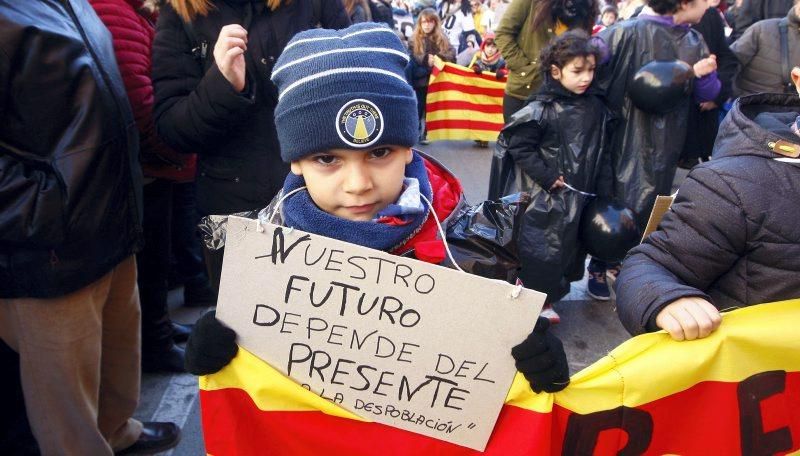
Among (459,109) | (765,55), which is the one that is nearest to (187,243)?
(765,55)

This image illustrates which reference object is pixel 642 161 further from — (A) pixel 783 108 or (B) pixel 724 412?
(B) pixel 724 412

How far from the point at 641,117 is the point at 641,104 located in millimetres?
133

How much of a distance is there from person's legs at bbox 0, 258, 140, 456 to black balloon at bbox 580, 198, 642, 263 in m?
2.38

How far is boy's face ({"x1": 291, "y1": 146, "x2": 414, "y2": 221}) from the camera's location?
4.41ft

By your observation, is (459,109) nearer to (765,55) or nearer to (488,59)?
(488,59)

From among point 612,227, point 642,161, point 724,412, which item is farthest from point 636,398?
point 642,161

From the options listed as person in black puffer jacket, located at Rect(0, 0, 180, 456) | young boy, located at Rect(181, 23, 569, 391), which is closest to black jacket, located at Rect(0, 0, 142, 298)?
person in black puffer jacket, located at Rect(0, 0, 180, 456)

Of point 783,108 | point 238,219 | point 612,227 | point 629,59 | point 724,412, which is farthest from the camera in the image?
point 629,59

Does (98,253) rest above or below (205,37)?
below

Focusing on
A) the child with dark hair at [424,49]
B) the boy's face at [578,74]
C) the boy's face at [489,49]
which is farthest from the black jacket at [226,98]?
the boy's face at [489,49]

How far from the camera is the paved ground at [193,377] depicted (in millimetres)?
2758

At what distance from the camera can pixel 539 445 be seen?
1.32m

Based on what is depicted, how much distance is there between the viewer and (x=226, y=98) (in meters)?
1.89

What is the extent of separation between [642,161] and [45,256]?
3117 millimetres
